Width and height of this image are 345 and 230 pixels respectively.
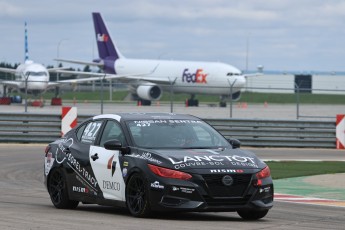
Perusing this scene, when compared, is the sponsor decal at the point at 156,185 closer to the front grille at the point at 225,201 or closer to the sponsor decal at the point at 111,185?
the front grille at the point at 225,201

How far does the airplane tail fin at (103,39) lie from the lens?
77375 millimetres

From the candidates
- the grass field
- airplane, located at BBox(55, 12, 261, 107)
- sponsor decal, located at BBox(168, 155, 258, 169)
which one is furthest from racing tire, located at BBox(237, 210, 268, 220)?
the grass field

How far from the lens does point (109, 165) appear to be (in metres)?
12.7

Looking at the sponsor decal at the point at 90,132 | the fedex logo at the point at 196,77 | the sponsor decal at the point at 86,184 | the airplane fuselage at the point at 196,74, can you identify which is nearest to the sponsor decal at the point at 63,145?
the sponsor decal at the point at 90,132

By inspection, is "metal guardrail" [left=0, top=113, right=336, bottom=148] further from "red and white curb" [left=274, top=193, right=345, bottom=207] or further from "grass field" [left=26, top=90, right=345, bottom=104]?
"grass field" [left=26, top=90, right=345, bottom=104]

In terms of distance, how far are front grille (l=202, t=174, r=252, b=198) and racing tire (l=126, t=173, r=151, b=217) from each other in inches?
29.7

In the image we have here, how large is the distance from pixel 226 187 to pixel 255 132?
1838cm

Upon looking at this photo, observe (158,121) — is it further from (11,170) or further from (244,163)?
(11,170)

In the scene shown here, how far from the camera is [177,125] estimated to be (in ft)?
42.7

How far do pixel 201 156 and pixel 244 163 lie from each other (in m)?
0.52

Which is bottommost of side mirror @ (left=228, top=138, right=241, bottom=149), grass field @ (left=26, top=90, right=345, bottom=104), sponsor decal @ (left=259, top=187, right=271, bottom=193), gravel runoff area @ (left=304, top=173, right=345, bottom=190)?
grass field @ (left=26, top=90, right=345, bottom=104)

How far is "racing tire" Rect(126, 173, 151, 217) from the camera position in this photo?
1186 centimetres

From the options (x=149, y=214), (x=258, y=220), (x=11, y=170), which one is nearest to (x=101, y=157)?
(x=149, y=214)

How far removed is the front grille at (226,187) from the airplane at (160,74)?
151ft
